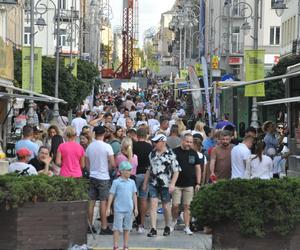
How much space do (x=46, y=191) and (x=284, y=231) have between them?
2.92m

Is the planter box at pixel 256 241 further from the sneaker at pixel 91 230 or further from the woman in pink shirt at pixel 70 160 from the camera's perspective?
the woman in pink shirt at pixel 70 160

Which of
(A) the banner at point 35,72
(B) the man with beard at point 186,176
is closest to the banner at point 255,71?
(A) the banner at point 35,72

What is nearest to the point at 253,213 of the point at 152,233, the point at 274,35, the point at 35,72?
the point at 152,233

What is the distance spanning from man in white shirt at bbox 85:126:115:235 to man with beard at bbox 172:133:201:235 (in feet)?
3.68

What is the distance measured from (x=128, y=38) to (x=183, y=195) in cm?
13928

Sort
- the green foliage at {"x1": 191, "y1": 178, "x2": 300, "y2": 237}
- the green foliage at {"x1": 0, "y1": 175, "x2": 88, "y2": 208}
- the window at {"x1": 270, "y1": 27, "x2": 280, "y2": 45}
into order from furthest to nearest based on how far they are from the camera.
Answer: the window at {"x1": 270, "y1": 27, "x2": 280, "y2": 45} < the green foliage at {"x1": 191, "y1": 178, "x2": 300, "y2": 237} < the green foliage at {"x1": 0, "y1": 175, "x2": 88, "y2": 208}

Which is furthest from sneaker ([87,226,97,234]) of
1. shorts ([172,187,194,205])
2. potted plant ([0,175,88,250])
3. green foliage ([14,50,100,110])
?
green foliage ([14,50,100,110])

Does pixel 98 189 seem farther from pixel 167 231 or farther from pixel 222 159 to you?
pixel 222 159

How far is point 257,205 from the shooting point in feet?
33.8

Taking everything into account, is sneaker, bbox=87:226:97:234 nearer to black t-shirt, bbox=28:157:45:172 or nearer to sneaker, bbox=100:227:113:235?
sneaker, bbox=100:227:113:235

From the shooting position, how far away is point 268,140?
18562 mm

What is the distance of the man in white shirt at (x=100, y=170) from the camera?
13.2 meters

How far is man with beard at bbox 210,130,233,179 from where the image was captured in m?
14.0

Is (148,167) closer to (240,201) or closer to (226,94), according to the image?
(240,201)
